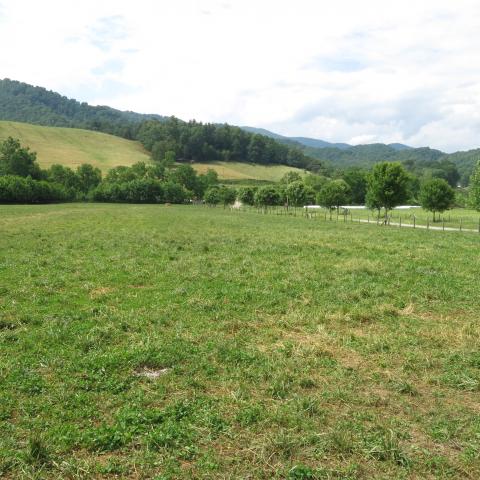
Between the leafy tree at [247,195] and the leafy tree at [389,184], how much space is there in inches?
2554

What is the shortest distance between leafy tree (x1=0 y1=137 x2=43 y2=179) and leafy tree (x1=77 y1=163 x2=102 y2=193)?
1123 cm

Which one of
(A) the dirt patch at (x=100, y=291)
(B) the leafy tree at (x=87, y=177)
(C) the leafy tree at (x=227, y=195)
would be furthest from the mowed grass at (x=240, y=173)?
(A) the dirt patch at (x=100, y=291)

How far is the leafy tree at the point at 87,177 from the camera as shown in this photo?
136 metres

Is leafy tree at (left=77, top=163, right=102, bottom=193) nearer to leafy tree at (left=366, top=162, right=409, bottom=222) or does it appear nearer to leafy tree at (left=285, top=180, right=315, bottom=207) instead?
leafy tree at (left=285, top=180, right=315, bottom=207)

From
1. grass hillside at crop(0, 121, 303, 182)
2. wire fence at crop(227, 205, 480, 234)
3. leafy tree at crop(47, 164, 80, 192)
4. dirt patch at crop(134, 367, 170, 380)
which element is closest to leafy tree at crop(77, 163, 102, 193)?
leafy tree at crop(47, 164, 80, 192)

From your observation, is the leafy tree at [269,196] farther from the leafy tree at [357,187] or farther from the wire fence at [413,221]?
the leafy tree at [357,187]

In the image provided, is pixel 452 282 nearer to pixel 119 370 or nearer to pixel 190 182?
pixel 119 370

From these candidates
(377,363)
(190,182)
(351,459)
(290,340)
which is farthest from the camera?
(190,182)

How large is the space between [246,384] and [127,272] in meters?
11.7

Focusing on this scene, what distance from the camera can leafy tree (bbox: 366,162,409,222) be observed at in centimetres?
5994

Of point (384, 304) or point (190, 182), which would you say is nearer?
point (384, 304)

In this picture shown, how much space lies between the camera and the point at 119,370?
9.35 metres

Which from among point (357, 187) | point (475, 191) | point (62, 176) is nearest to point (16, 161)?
point (62, 176)

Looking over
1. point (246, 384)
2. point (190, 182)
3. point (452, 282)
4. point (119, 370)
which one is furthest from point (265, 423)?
point (190, 182)
